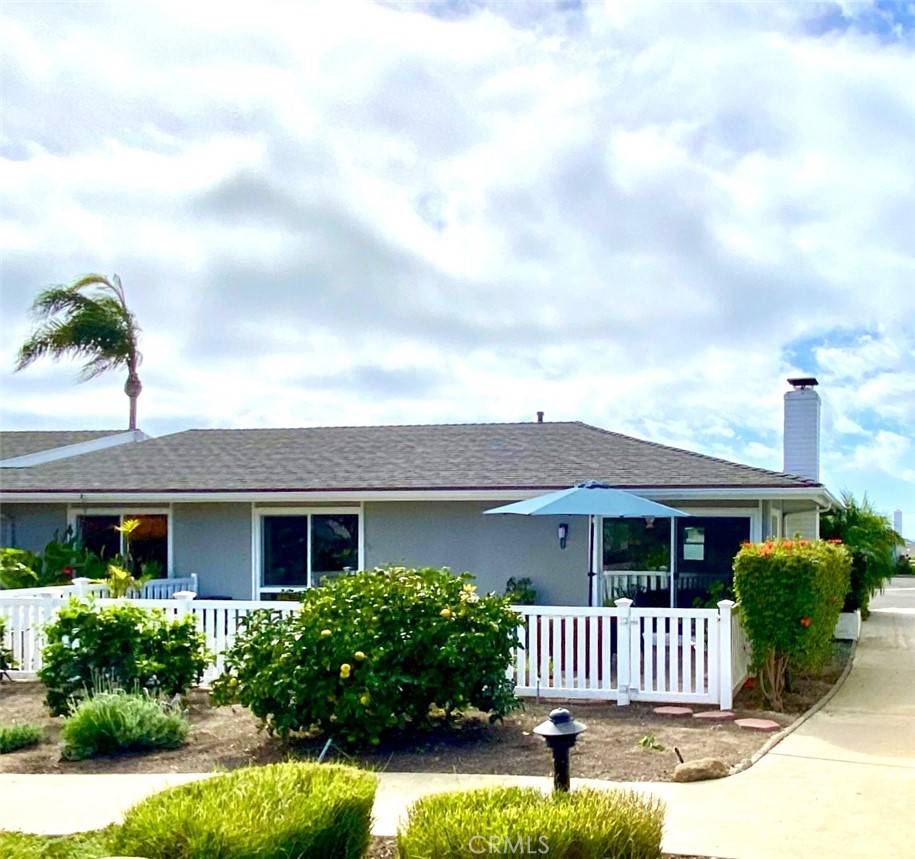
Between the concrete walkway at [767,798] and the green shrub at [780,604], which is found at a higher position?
the green shrub at [780,604]

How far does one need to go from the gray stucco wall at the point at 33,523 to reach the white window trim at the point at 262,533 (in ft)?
12.2

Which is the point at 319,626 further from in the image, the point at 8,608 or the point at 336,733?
the point at 8,608

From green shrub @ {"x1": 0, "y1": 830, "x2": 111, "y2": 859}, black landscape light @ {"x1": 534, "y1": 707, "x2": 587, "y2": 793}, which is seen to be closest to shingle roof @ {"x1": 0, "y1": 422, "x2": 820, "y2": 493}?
black landscape light @ {"x1": 534, "y1": 707, "x2": 587, "y2": 793}

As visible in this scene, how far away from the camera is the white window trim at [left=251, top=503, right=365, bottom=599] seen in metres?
15.6

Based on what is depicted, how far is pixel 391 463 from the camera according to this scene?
1662 cm

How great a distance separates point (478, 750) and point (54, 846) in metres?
3.58

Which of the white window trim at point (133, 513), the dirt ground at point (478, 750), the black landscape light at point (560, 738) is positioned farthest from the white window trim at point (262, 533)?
the black landscape light at point (560, 738)

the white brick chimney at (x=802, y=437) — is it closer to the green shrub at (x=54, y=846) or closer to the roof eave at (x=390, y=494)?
the roof eave at (x=390, y=494)

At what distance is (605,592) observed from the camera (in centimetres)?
1481

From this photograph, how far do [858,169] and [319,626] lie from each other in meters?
8.15

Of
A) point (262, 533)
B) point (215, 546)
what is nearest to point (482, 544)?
point (262, 533)

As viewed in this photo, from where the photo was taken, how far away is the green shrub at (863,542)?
18469 mm

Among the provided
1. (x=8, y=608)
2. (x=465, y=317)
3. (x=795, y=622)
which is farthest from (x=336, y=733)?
(x=465, y=317)

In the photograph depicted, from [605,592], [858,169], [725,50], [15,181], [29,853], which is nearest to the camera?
[29,853]
